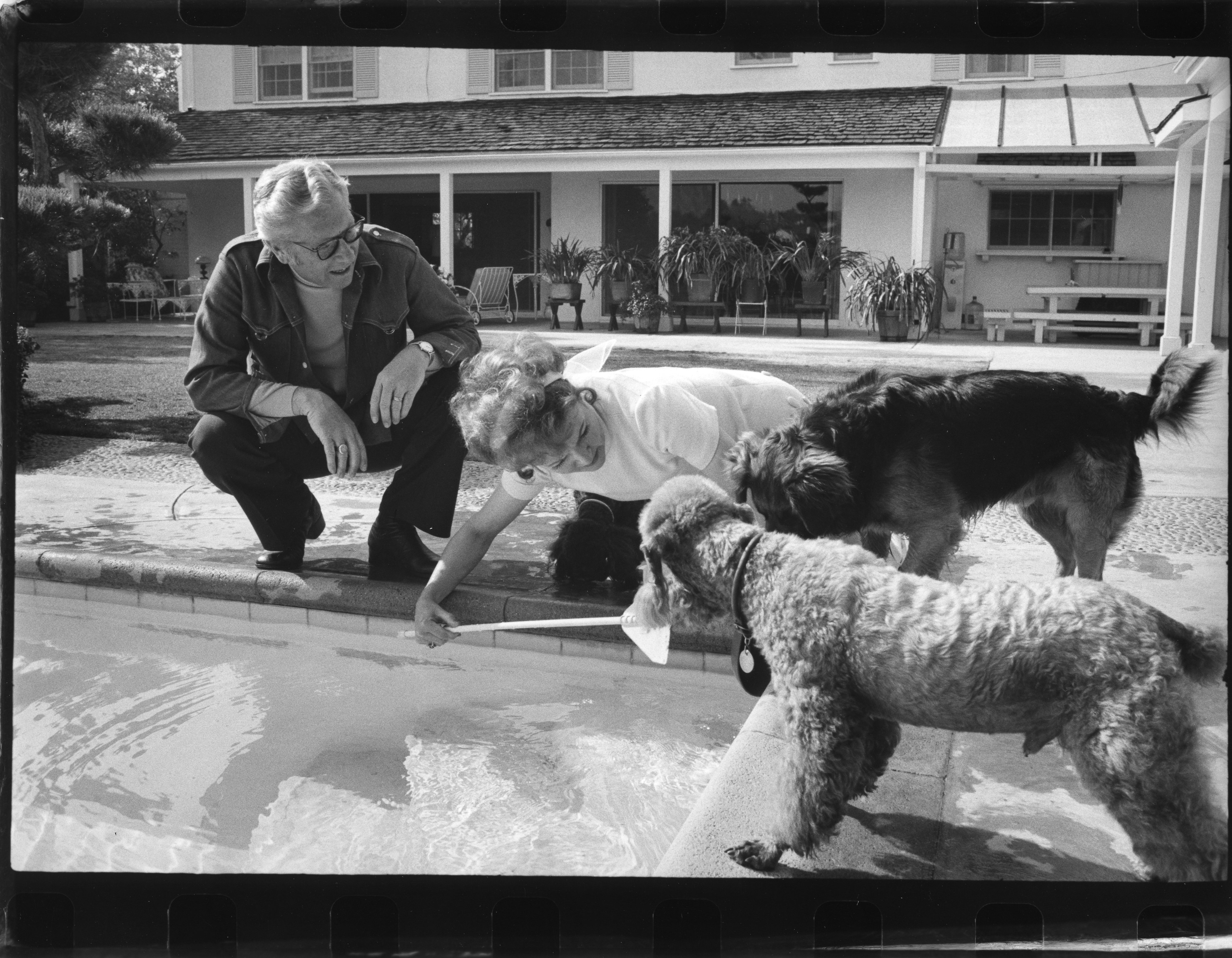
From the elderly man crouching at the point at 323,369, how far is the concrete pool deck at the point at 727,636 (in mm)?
246

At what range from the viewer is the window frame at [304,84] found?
3088 millimetres

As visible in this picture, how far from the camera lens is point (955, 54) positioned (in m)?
2.48

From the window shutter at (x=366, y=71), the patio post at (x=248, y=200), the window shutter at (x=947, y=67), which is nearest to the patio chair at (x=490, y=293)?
the window shutter at (x=366, y=71)

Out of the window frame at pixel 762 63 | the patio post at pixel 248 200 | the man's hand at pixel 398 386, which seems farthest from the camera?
the patio post at pixel 248 200

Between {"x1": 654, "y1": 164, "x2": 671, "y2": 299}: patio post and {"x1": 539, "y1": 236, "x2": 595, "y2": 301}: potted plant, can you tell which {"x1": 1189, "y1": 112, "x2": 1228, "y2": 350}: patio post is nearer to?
{"x1": 654, "y1": 164, "x2": 671, "y2": 299}: patio post

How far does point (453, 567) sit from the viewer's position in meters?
3.76

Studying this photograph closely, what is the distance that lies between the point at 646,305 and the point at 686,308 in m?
0.17

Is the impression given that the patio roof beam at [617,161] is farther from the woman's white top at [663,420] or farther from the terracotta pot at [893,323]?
the woman's white top at [663,420]

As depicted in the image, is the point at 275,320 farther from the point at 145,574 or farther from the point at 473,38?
the point at 473,38

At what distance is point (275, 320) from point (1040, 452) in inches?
104

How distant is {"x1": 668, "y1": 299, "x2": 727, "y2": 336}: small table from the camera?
3863mm

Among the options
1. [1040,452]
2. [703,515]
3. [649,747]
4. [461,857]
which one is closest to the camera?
[703,515]

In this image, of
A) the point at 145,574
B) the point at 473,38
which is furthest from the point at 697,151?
the point at 145,574

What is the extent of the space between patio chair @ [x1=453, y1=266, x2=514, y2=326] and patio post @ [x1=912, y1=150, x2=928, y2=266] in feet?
4.52
